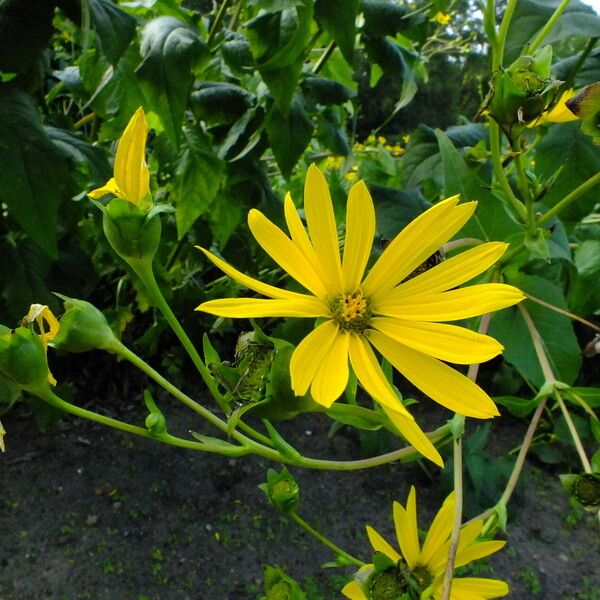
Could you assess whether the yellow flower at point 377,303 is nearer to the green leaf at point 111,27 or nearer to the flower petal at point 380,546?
the flower petal at point 380,546

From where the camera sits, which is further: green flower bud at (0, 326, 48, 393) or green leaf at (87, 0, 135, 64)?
green leaf at (87, 0, 135, 64)

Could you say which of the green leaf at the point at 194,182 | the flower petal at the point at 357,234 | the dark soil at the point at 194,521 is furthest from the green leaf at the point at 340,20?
the dark soil at the point at 194,521

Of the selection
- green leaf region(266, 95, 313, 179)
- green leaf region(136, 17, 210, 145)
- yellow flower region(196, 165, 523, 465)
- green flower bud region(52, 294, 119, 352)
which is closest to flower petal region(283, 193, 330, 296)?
yellow flower region(196, 165, 523, 465)

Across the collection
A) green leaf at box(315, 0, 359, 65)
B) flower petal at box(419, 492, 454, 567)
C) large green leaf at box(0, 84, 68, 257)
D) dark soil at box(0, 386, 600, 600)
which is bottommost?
dark soil at box(0, 386, 600, 600)

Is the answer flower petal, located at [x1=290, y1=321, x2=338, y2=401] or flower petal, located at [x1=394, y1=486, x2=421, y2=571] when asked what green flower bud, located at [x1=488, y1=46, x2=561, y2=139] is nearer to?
flower petal, located at [x1=290, y1=321, x2=338, y2=401]

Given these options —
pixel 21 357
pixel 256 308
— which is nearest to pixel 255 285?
pixel 256 308

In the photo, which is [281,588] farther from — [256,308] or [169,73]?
[169,73]
